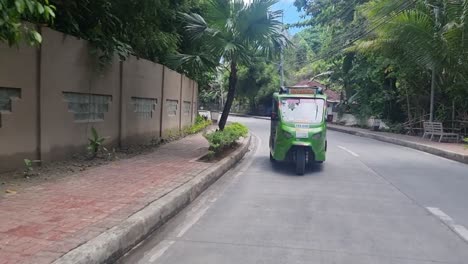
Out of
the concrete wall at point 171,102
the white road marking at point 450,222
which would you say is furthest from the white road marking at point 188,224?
the concrete wall at point 171,102

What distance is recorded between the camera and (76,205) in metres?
6.25

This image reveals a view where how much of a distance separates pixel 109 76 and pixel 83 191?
5.06 m

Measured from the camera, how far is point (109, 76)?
11.6 metres

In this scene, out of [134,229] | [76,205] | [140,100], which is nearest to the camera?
[134,229]

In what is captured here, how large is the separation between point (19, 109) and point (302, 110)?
6640 mm

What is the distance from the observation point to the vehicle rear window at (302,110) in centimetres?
1153

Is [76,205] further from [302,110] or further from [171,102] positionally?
[171,102]

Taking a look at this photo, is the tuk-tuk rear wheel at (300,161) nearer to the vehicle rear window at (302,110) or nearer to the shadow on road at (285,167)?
the shadow on road at (285,167)

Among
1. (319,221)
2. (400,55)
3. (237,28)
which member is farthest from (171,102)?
(319,221)

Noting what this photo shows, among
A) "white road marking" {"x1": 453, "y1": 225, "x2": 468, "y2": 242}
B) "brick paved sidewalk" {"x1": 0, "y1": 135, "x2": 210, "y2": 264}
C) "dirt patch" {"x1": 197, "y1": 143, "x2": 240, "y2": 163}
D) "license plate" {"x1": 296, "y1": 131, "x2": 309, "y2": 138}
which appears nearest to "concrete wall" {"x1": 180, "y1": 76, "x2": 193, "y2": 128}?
"dirt patch" {"x1": 197, "y1": 143, "x2": 240, "y2": 163}

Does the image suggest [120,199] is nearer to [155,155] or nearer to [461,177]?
[155,155]

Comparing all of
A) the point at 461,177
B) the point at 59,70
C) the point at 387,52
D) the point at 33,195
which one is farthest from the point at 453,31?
the point at 33,195

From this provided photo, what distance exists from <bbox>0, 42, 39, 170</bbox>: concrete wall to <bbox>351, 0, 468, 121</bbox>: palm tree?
1551 centimetres

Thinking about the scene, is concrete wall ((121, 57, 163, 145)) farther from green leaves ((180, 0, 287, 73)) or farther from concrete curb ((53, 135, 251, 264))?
concrete curb ((53, 135, 251, 264))
